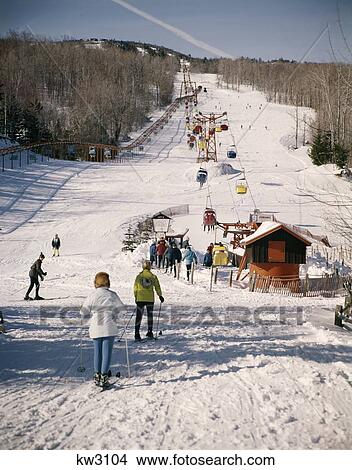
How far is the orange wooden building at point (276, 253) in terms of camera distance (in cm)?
1741

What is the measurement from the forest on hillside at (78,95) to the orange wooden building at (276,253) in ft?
137

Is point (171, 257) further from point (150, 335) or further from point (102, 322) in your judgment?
point (102, 322)

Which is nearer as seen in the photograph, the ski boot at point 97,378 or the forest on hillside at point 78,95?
the ski boot at point 97,378

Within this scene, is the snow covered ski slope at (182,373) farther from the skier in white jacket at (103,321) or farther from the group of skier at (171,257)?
the group of skier at (171,257)

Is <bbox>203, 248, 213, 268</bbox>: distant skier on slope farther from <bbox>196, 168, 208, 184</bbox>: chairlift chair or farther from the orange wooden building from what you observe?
<bbox>196, 168, 208, 184</bbox>: chairlift chair

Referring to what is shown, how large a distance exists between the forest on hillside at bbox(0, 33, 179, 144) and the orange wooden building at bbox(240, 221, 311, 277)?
137 ft

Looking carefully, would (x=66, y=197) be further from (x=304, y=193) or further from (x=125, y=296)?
(x=125, y=296)

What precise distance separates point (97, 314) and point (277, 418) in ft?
6.91

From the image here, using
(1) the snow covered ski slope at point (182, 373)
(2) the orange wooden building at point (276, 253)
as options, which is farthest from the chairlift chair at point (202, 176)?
(2) the orange wooden building at point (276, 253)

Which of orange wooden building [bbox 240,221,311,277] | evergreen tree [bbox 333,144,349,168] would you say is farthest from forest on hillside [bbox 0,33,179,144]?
orange wooden building [bbox 240,221,311,277]

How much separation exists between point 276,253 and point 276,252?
34 mm

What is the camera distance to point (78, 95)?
86.0 m

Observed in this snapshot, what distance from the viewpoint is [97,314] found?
5.47m

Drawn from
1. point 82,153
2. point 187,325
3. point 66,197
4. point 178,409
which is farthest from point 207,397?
point 82,153
